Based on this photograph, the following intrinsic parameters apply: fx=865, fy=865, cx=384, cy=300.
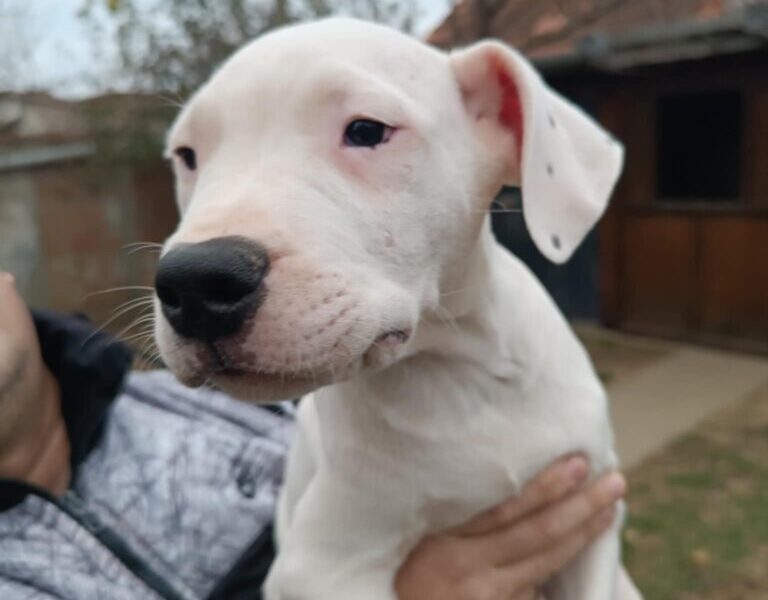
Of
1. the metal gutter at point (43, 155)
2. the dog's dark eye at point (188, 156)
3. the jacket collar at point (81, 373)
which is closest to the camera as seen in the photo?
the dog's dark eye at point (188, 156)

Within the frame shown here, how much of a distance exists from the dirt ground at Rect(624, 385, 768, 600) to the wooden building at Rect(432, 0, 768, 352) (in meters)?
2.27

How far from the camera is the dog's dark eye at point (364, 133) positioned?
4.76 ft

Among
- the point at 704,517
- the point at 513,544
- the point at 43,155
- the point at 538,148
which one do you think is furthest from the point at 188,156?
the point at 43,155

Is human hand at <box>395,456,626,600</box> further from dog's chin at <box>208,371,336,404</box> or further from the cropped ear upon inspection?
dog's chin at <box>208,371,336,404</box>

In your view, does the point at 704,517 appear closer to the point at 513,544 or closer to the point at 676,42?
the point at 513,544

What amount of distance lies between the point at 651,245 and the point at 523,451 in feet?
23.5

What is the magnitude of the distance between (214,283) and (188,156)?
0.50 meters

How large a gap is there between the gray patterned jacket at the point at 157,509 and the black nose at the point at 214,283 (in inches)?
33.1

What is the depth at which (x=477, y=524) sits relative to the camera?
6.23ft

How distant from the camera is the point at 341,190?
140 centimetres

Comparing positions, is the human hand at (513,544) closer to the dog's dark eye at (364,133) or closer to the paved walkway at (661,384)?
the dog's dark eye at (364,133)

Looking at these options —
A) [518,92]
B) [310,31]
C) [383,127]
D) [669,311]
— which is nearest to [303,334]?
[383,127]

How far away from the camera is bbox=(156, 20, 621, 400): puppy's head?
4.08 ft

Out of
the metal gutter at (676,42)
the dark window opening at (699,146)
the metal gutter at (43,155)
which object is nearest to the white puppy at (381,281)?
the metal gutter at (676,42)
